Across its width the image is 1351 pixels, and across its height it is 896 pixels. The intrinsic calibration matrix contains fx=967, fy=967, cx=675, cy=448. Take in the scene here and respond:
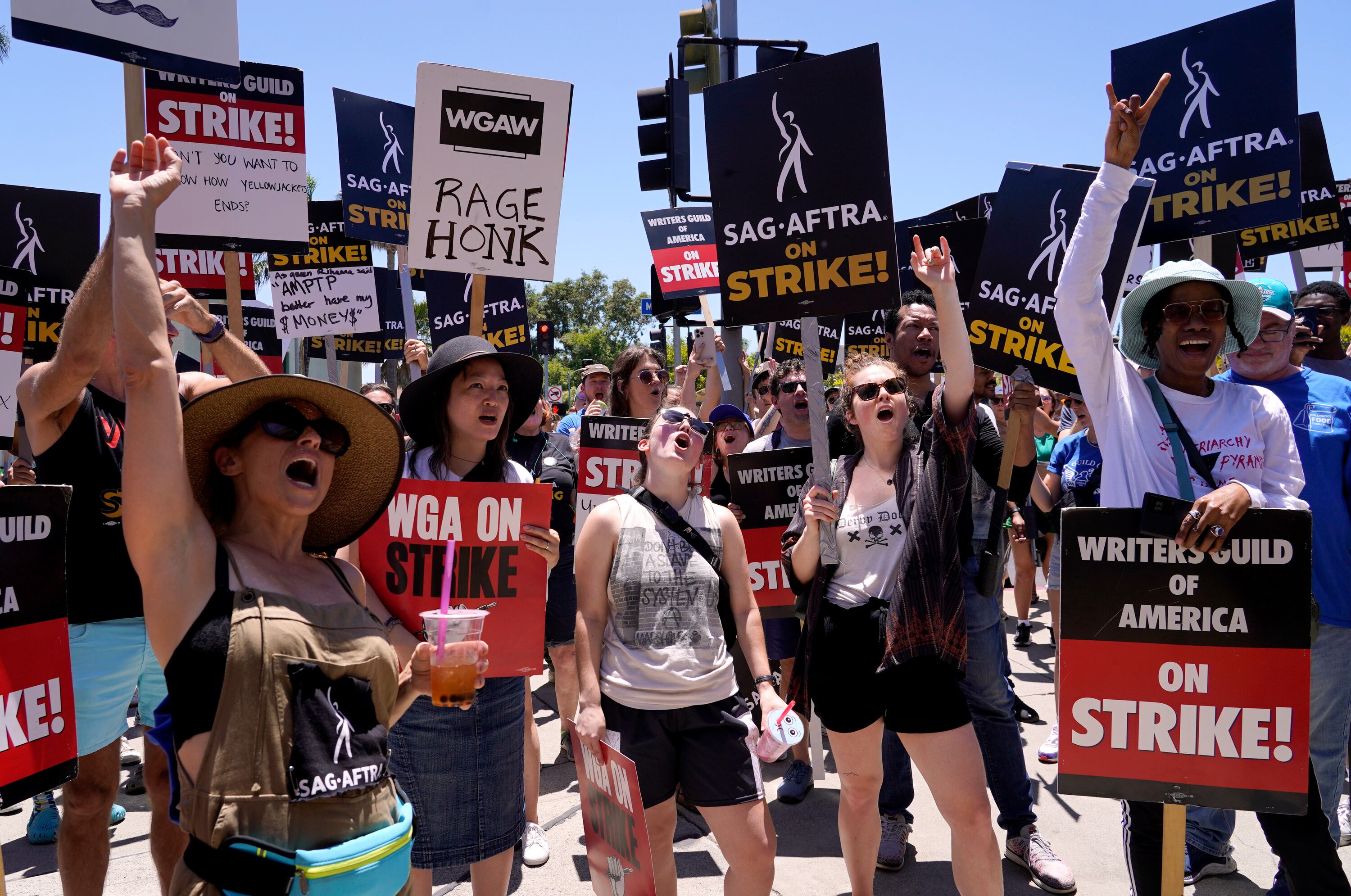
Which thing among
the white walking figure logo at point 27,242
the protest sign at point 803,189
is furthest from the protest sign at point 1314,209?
the white walking figure logo at point 27,242

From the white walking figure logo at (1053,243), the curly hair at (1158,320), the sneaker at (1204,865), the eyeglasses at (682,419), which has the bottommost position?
the sneaker at (1204,865)

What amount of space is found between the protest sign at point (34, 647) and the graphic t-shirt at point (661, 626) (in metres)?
1.62

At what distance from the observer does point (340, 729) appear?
6.79 ft

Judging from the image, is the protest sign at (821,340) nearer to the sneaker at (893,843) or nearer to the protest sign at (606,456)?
the protest sign at (606,456)

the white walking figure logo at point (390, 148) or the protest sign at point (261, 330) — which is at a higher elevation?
the white walking figure logo at point (390, 148)

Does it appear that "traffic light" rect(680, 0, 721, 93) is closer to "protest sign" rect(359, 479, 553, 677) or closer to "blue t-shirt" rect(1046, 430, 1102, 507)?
"blue t-shirt" rect(1046, 430, 1102, 507)

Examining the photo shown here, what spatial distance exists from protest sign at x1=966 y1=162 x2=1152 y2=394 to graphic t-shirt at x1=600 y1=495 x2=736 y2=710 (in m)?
1.64

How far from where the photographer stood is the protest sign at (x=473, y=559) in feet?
10.5

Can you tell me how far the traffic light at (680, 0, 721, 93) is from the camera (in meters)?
9.70

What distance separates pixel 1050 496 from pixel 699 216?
526 cm

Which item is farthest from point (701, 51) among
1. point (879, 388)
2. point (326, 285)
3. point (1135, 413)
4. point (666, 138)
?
point (1135, 413)

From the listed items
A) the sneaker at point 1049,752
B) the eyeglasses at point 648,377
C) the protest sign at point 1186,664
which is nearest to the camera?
the protest sign at point 1186,664

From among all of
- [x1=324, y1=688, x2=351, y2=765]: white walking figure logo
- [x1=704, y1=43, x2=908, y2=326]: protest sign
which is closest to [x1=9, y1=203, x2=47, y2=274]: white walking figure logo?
[x1=704, y1=43, x2=908, y2=326]: protest sign

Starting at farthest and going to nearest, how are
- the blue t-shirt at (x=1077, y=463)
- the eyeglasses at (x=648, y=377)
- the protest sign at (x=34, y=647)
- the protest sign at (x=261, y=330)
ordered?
the protest sign at (x=261, y=330) → the blue t-shirt at (x=1077, y=463) → the eyeglasses at (x=648, y=377) → the protest sign at (x=34, y=647)
